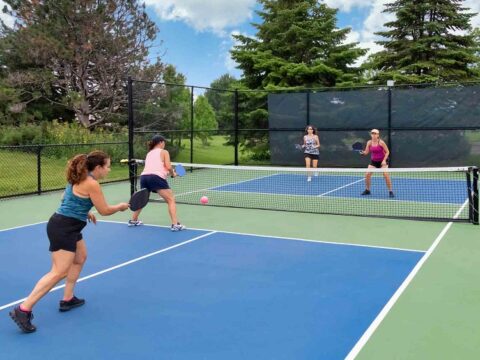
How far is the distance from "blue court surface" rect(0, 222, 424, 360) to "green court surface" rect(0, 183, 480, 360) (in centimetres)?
21

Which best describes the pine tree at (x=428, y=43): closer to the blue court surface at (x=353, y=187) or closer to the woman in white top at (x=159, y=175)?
the blue court surface at (x=353, y=187)

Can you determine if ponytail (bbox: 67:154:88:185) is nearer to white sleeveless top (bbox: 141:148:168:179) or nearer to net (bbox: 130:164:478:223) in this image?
white sleeveless top (bbox: 141:148:168:179)

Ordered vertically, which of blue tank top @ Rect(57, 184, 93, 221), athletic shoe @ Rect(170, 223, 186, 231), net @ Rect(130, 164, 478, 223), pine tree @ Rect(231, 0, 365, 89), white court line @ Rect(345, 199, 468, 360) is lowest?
white court line @ Rect(345, 199, 468, 360)

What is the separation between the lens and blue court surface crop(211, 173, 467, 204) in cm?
1131

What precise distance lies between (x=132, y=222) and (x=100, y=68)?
54.9 feet

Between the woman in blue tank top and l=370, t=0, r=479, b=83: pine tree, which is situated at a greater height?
l=370, t=0, r=479, b=83: pine tree

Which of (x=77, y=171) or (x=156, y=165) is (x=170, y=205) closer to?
(x=156, y=165)

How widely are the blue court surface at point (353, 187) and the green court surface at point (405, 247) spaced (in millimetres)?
2724

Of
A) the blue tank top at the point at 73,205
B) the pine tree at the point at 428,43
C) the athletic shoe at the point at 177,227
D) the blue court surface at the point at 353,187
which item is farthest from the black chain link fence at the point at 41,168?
the pine tree at the point at 428,43

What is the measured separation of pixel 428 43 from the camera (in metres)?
24.1

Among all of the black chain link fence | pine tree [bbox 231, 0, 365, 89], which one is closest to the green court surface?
the black chain link fence

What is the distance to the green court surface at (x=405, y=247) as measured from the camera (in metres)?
3.76

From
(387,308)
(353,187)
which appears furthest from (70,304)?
(353,187)

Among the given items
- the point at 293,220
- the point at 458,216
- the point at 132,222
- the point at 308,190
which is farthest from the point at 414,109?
the point at 132,222
